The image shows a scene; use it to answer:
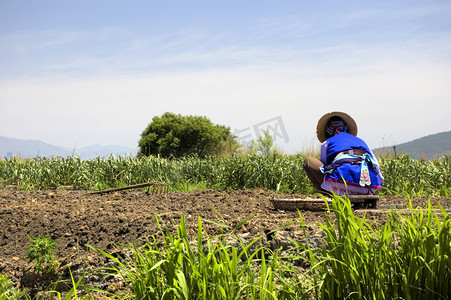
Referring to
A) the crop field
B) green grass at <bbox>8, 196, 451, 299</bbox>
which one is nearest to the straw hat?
the crop field

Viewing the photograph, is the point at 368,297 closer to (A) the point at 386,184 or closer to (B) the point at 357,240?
(B) the point at 357,240

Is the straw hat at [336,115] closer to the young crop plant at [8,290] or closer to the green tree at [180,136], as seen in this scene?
the young crop plant at [8,290]

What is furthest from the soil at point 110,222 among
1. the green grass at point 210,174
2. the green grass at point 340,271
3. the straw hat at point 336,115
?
the green grass at point 210,174

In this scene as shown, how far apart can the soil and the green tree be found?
58.3ft

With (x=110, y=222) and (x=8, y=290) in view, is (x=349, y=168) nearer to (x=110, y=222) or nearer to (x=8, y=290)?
(x=110, y=222)

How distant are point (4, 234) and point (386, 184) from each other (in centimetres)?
651

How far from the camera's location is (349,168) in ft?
18.0

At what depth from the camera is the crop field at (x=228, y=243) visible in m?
2.74

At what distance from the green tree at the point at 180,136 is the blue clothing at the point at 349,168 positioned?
18597 millimetres

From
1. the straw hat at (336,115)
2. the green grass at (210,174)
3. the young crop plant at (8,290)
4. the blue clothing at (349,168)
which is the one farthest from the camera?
the green grass at (210,174)

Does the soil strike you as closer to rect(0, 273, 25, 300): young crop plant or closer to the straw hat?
rect(0, 273, 25, 300): young crop plant

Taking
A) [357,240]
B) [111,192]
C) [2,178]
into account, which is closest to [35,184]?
[2,178]

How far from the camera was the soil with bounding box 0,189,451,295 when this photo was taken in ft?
12.6

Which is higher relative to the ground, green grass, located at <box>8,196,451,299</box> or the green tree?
the green tree
